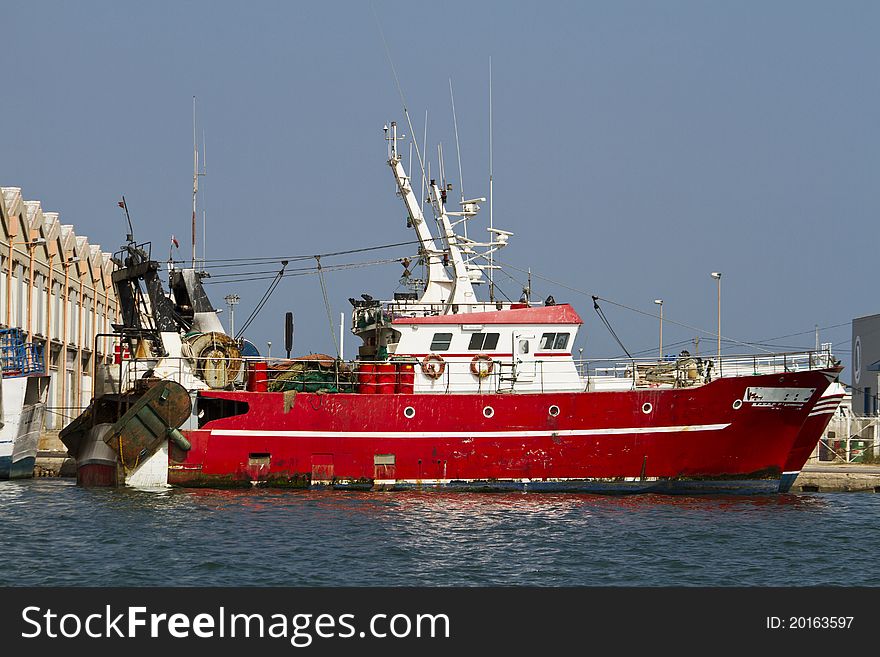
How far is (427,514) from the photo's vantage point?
85.7 ft

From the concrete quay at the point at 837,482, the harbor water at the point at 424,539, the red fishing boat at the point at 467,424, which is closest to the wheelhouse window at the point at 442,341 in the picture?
the red fishing boat at the point at 467,424

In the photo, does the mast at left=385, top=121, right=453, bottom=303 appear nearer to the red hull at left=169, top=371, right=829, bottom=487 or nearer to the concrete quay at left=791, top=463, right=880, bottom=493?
the red hull at left=169, top=371, right=829, bottom=487

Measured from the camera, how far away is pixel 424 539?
22.6 meters

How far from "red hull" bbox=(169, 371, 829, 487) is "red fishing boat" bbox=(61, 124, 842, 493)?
0.03m

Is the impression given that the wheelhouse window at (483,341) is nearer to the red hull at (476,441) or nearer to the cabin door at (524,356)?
the cabin door at (524,356)

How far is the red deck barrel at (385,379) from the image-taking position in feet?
102

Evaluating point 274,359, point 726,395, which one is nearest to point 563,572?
point 726,395

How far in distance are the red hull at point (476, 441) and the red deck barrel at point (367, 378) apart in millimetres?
837

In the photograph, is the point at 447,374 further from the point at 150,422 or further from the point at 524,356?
the point at 150,422

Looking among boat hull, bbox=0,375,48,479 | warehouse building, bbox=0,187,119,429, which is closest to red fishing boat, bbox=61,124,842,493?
boat hull, bbox=0,375,48,479

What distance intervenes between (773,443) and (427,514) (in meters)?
9.88

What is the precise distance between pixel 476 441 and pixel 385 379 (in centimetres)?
301
